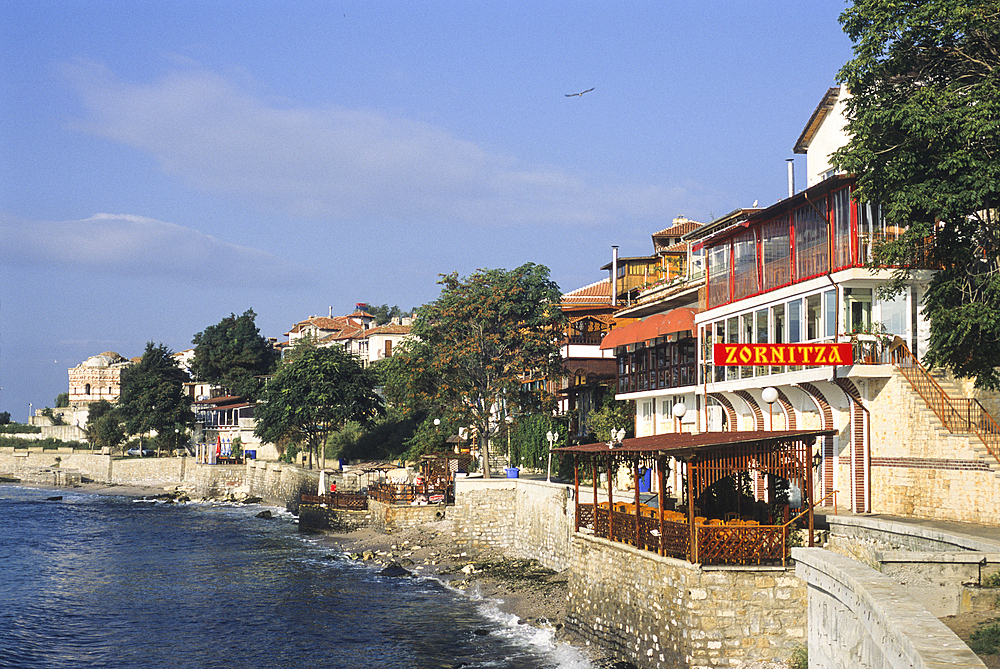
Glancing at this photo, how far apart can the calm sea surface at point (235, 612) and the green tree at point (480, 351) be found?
937cm

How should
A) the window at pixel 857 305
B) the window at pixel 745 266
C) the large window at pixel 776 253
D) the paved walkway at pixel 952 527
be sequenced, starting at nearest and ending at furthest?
the paved walkway at pixel 952 527 → the window at pixel 857 305 → the large window at pixel 776 253 → the window at pixel 745 266

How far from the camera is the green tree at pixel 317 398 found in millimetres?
67000

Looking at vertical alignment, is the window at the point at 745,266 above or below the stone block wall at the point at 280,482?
above

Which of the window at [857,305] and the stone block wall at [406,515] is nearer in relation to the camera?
the window at [857,305]

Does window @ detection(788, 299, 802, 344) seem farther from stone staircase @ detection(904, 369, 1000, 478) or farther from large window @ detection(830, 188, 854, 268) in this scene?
stone staircase @ detection(904, 369, 1000, 478)

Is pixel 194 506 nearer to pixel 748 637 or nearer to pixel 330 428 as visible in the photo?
pixel 330 428

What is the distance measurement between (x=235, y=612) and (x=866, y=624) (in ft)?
77.4

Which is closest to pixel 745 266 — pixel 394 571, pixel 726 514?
pixel 726 514

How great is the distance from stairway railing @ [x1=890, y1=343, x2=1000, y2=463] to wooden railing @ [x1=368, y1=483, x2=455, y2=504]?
2418cm

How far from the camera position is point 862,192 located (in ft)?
61.3

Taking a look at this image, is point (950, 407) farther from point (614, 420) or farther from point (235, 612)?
point (235, 612)

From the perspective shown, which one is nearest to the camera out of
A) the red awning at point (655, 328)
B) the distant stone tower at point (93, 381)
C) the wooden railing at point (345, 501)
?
the red awning at point (655, 328)

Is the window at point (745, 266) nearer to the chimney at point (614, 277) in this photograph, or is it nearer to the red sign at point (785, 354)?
the red sign at point (785, 354)

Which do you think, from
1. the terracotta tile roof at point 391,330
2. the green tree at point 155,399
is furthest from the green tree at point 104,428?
the terracotta tile roof at point 391,330
